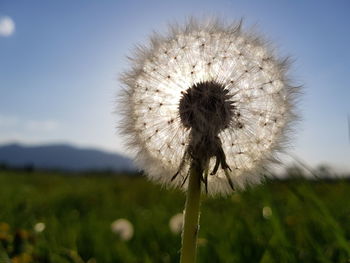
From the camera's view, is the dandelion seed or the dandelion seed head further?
the dandelion seed

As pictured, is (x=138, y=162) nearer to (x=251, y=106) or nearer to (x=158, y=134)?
(x=158, y=134)

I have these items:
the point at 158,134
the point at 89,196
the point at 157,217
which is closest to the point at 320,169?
the point at 158,134

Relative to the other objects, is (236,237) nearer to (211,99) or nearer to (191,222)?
(211,99)

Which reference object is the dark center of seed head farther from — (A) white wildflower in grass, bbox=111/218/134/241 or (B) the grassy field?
(A) white wildflower in grass, bbox=111/218/134/241

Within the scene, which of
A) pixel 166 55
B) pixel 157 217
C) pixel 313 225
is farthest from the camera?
pixel 157 217

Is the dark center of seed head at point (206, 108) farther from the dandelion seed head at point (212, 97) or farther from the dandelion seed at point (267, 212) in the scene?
the dandelion seed at point (267, 212)

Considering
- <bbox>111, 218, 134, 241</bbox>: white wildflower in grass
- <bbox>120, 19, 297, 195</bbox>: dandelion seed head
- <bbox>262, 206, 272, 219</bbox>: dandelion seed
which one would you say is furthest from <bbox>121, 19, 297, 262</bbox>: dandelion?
<bbox>111, 218, 134, 241</bbox>: white wildflower in grass

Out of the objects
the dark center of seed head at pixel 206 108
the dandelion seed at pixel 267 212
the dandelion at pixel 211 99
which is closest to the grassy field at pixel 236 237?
the dandelion seed at pixel 267 212

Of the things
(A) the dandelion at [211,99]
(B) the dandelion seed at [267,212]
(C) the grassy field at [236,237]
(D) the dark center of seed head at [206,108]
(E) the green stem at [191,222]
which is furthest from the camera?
(B) the dandelion seed at [267,212]

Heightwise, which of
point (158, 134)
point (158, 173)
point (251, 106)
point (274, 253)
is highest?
point (251, 106)
